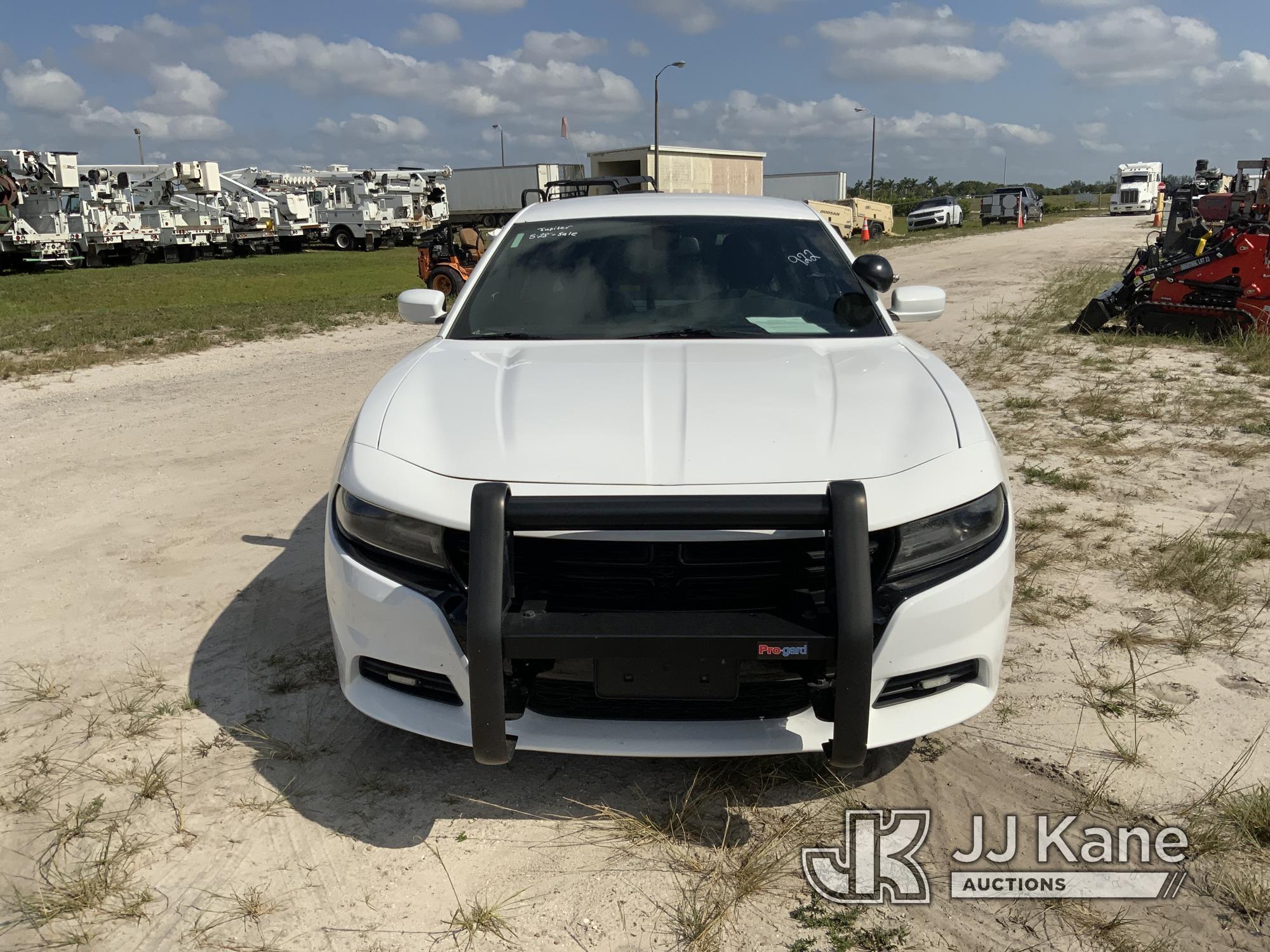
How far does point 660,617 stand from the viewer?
2.11m

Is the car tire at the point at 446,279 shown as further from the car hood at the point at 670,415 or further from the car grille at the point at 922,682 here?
the car grille at the point at 922,682

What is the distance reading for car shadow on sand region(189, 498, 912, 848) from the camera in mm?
2516

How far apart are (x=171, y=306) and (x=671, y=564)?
14.9 metres

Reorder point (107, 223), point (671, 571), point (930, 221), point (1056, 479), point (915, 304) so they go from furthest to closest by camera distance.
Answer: point (930, 221)
point (107, 223)
point (1056, 479)
point (915, 304)
point (671, 571)

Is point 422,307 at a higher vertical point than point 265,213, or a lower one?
lower

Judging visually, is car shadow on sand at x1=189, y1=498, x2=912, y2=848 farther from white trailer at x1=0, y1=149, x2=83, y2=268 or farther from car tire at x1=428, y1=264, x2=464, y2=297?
white trailer at x1=0, y1=149, x2=83, y2=268

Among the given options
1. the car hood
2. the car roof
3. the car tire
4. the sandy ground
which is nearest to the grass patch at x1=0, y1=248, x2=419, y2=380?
the car tire

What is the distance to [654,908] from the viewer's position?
7.09 feet

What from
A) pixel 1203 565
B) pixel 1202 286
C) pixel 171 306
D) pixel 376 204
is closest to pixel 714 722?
pixel 1203 565

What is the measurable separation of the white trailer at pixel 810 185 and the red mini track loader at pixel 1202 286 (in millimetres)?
38151

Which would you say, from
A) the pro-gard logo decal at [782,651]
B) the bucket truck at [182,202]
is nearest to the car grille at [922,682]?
the pro-gard logo decal at [782,651]

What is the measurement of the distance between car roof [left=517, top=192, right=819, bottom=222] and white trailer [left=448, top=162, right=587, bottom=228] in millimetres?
32419

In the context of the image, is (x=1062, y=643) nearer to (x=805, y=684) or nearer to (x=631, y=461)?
(x=805, y=684)

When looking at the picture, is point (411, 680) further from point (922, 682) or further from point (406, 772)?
point (922, 682)
